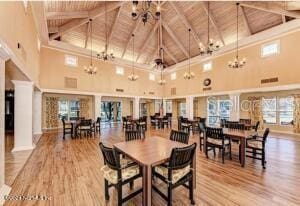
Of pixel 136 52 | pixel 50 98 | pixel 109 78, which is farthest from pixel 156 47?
pixel 50 98

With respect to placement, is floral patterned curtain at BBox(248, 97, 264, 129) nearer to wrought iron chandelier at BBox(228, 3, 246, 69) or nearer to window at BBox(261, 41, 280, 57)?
wrought iron chandelier at BBox(228, 3, 246, 69)

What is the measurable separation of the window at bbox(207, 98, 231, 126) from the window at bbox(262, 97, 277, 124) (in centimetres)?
239

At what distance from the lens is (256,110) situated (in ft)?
31.6

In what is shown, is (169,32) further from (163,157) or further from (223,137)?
(163,157)

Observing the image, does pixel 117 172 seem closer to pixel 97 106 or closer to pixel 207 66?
pixel 97 106

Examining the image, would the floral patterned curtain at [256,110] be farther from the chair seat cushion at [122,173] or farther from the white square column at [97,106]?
the white square column at [97,106]

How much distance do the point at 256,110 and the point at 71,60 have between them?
39.0 feet

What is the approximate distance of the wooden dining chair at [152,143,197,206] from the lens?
7.00 feet

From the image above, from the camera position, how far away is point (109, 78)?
11.7 m

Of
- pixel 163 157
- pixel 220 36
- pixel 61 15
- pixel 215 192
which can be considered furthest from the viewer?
pixel 220 36

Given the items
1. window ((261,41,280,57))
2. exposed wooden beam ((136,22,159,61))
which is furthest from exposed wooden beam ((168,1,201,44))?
window ((261,41,280,57))

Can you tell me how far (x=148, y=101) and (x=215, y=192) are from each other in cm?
1370

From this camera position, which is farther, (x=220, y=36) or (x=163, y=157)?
(x=220, y=36)

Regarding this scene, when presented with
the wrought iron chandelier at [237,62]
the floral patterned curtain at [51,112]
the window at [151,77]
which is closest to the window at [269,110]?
the wrought iron chandelier at [237,62]
